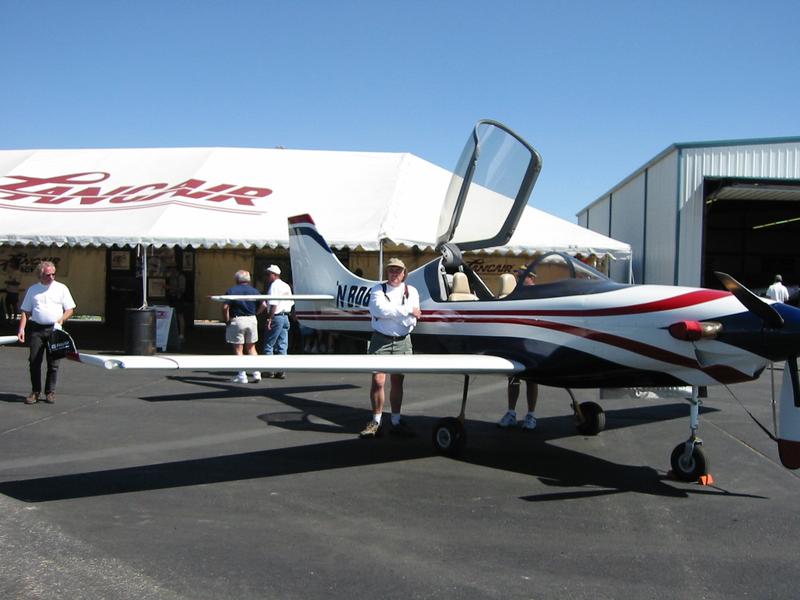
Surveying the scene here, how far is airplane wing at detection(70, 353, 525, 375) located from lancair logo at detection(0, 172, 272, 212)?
9.99 m

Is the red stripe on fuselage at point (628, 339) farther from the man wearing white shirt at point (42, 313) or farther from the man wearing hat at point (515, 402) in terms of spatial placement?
the man wearing white shirt at point (42, 313)

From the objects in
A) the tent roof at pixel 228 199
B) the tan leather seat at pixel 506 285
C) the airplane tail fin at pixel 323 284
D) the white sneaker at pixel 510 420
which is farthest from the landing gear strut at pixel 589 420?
the tent roof at pixel 228 199

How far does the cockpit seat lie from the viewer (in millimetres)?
6656

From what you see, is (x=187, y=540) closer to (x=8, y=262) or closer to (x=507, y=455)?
(x=507, y=455)

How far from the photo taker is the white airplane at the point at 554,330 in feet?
15.3

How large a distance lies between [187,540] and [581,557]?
7.15 feet

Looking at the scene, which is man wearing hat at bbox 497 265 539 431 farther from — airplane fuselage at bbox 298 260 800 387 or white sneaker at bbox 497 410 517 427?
airplane fuselage at bbox 298 260 800 387

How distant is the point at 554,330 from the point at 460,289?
4.60 ft

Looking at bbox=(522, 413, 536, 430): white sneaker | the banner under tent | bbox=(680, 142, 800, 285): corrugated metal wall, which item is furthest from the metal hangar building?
bbox=(522, 413, 536, 430): white sneaker

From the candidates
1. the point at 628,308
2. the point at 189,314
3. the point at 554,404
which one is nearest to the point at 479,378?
the point at 554,404

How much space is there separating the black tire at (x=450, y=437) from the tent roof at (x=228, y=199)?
7.39 metres

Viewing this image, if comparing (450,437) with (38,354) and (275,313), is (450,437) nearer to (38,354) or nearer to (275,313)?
(275,313)

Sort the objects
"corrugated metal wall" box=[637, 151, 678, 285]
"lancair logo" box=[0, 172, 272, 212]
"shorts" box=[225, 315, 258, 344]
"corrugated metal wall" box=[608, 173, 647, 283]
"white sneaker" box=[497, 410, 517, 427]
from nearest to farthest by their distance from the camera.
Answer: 1. "white sneaker" box=[497, 410, 517, 427]
2. "shorts" box=[225, 315, 258, 344]
3. "lancair logo" box=[0, 172, 272, 212]
4. "corrugated metal wall" box=[637, 151, 678, 285]
5. "corrugated metal wall" box=[608, 173, 647, 283]

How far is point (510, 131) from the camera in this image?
662 cm
